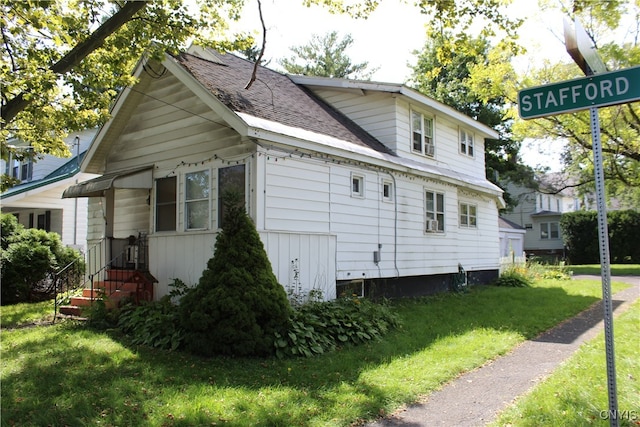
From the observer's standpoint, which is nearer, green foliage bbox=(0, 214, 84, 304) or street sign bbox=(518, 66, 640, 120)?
street sign bbox=(518, 66, 640, 120)

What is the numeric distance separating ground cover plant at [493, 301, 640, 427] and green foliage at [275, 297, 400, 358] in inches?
123

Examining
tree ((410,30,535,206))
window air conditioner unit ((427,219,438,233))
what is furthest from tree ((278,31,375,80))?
window air conditioner unit ((427,219,438,233))

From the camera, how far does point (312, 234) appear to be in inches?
402

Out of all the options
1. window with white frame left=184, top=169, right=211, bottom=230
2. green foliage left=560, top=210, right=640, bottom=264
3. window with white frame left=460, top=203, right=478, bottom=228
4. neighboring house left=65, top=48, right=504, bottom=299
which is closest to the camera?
neighboring house left=65, top=48, right=504, bottom=299

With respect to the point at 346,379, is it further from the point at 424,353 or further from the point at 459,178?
the point at 459,178

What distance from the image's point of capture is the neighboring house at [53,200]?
747 inches

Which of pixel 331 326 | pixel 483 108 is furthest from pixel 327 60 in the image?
pixel 331 326

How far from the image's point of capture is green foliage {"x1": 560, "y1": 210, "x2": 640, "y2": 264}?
1282 inches

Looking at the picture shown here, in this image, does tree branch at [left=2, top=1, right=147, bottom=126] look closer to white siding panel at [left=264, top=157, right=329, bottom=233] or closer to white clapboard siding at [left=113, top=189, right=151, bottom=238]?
white siding panel at [left=264, top=157, right=329, bottom=233]

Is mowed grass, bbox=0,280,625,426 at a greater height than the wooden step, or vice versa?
the wooden step

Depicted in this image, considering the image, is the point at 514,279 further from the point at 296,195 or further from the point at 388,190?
the point at 296,195

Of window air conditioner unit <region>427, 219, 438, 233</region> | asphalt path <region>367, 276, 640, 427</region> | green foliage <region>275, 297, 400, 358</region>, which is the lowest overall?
asphalt path <region>367, 276, 640, 427</region>

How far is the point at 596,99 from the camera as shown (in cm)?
369

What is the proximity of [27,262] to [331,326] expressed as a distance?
9.82 m
